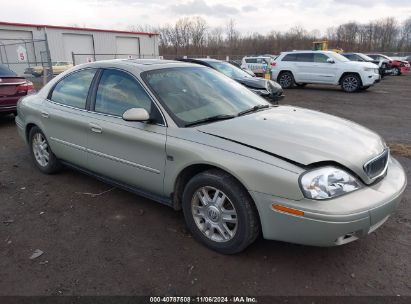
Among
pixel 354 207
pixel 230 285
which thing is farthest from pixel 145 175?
pixel 354 207

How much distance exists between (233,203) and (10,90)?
7365 millimetres

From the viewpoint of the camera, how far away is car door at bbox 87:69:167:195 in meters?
3.28

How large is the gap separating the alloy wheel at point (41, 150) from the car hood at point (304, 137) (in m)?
2.73

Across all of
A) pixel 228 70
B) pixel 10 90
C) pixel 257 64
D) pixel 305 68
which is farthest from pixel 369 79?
pixel 10 90

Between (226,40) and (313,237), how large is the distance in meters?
76.0

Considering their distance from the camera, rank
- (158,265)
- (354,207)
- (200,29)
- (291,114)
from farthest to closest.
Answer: (200,29), (291,114), (158,265), (354,207)

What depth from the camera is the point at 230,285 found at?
103 inches

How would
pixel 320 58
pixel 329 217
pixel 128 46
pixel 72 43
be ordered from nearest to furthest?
pixel 329 217
pixel 320 58
pixel 72 43
pixel 128 46

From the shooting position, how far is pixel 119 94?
368 centimetres

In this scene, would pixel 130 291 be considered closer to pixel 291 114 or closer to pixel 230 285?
pixel 230 285

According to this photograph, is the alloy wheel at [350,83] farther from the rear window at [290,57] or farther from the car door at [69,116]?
the car door at [69,116]

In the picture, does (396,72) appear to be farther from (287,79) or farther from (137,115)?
(137,115)

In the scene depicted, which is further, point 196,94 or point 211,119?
point 196,94

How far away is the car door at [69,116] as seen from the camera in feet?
13.2
